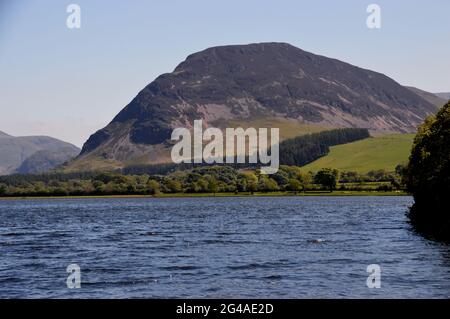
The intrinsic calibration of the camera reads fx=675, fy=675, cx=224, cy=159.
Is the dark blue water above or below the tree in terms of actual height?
below

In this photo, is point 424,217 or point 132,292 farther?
point 424,217

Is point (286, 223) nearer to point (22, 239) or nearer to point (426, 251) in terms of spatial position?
point (22, 239)

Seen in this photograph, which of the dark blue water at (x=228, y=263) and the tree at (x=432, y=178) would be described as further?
the tree at (x=432, y=178)

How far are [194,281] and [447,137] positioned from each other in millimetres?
51559

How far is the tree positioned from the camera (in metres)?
76.6

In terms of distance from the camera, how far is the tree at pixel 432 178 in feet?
251

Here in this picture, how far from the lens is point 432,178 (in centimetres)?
8119

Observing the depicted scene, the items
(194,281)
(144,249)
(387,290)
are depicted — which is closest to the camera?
(387,290)

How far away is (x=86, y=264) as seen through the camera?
57.3m

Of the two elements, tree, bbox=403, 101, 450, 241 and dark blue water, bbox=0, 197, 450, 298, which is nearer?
dark blue water, bbox=0, 197, 450, 298

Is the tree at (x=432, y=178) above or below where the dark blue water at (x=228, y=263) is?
above

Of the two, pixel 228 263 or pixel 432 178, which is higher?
pixel 432 178
